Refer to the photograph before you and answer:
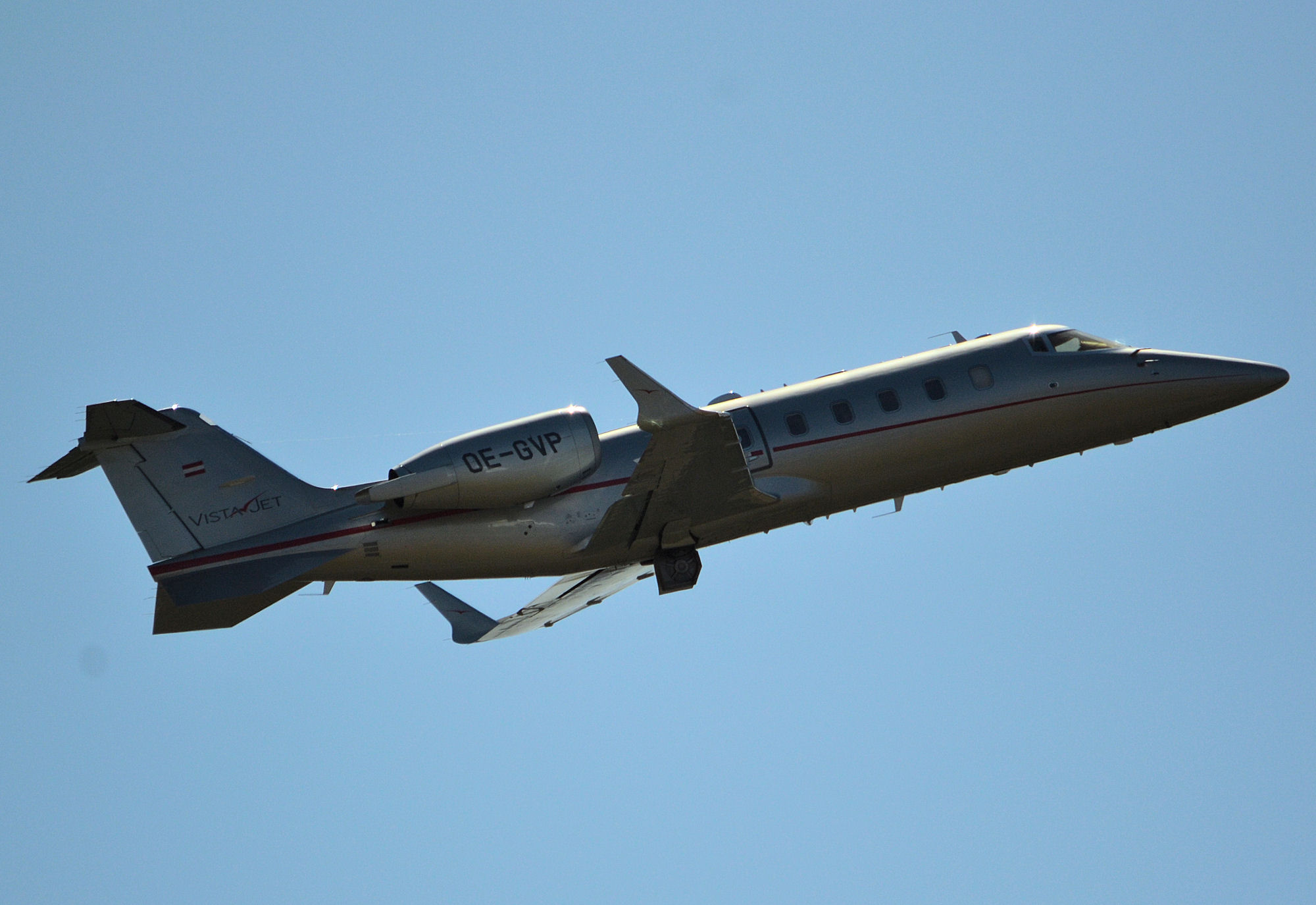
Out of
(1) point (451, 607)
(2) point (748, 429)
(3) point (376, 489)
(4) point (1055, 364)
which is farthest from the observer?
(1) point (451, 607)

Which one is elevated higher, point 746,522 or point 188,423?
point 188,423

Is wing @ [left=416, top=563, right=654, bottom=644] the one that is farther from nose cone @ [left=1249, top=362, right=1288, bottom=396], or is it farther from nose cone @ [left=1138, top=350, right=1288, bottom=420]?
nose cone @ [left=1249, top=362, right=1288, bottom=396]

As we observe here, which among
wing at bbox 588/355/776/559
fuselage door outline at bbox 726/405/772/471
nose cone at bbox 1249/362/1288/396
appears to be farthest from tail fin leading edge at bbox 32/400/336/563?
nose cone at bbox 1249/362/1288/396

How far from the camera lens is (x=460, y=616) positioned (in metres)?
30.5

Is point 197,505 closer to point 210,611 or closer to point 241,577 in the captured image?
point 241,577

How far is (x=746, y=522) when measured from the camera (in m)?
25.7

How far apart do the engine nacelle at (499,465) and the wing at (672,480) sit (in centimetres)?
105

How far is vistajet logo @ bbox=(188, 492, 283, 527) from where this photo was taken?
24188 mm

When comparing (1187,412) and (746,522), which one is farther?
(1187,412)

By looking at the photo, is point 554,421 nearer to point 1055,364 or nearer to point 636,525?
point 636,525

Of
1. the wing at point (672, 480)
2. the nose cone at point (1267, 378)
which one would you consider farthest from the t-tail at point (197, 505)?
the nose cone at point (1267, 378)

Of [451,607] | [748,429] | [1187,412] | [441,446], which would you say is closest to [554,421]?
[441,446]

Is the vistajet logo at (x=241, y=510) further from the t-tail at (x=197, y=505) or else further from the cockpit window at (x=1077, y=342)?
the cockpit window at (x=1077, y=342)

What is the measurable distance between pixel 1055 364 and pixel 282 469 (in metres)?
13.7
